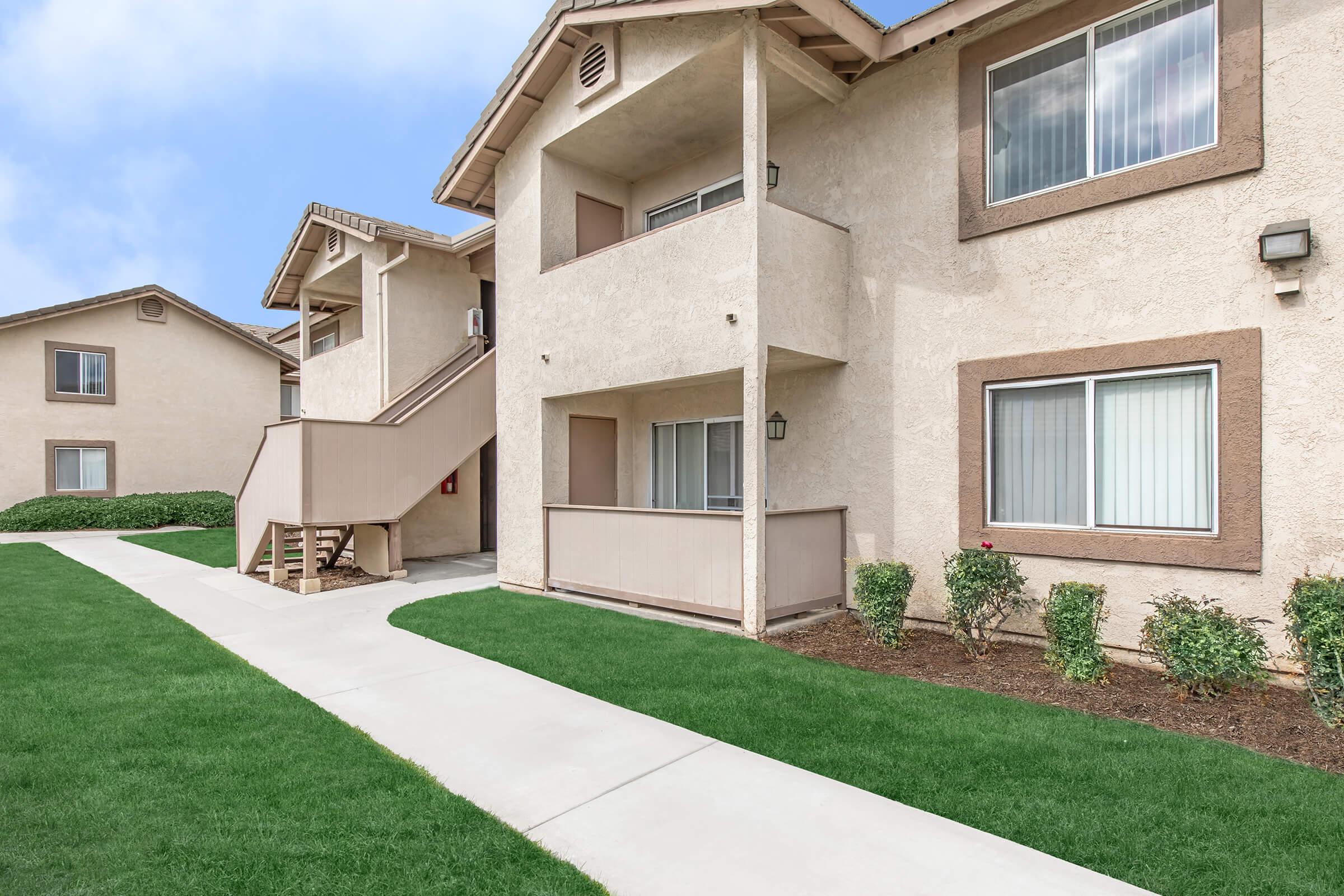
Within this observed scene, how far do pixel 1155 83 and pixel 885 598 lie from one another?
5.84 meters

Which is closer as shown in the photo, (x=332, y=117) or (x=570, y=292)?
(x=570, y=292)

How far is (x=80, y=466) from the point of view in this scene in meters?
24.7

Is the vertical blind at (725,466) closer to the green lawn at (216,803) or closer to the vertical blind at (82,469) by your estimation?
the green lawn at (216,803)

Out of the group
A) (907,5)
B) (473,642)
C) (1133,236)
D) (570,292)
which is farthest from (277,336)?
(1133,236)

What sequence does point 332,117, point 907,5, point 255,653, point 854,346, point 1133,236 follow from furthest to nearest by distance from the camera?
point 332,117 → point 854,346 → point 907,5 → point 255,653 → point 1133,236

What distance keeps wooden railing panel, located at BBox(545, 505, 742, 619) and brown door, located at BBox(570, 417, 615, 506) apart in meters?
1.00

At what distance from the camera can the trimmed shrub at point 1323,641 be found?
5.46m

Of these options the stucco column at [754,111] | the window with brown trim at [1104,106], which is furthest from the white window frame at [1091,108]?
the stucco column at [754,111]

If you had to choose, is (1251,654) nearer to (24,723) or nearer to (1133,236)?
(1133,236)

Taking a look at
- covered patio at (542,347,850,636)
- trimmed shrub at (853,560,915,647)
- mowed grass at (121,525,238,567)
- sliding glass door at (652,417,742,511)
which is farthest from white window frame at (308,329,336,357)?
trimmed shrub at (853,560,915,647)

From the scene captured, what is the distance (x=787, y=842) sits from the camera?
4012 millimetres

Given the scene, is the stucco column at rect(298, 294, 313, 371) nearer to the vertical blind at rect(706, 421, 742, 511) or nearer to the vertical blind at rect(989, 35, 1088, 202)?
the vertical blind at rect(706, 421, 742, 511)

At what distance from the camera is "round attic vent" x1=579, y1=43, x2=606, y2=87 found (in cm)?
1027

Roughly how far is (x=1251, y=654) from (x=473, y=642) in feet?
24.2
